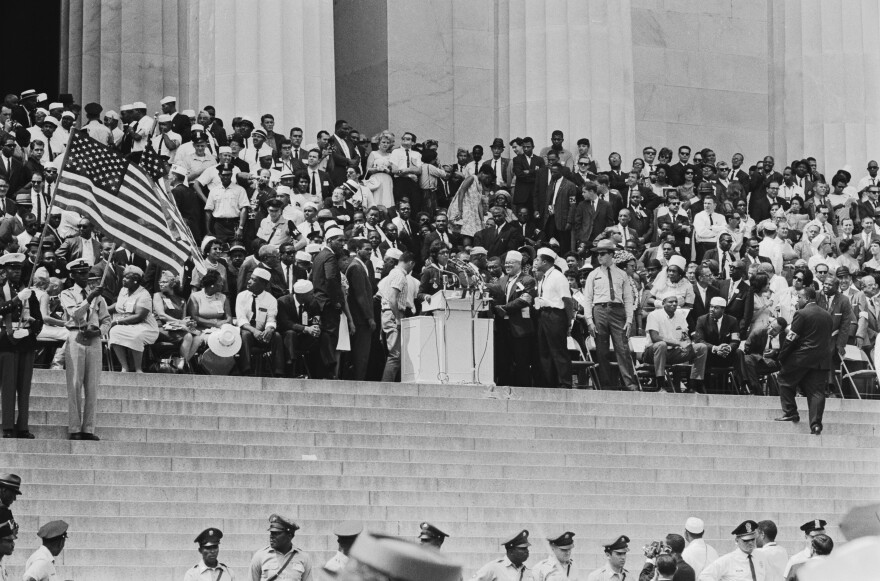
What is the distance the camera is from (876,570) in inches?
107

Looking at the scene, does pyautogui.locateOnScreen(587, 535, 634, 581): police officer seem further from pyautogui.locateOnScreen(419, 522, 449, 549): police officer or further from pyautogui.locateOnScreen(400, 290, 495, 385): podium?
pyautogui.locateOnScreen(400, 290, 495, 385): podium

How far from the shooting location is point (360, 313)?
63.7 feet

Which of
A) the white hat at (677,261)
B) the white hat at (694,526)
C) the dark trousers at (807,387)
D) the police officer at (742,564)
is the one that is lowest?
the police officer at (742,564)

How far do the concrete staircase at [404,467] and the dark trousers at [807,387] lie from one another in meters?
0.27

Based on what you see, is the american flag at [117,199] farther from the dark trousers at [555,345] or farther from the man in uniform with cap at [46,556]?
the man in uniform with cap at [46,556]

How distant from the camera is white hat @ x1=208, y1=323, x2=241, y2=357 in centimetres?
1822

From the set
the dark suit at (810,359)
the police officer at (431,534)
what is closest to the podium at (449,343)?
the dark suit at (810,359)

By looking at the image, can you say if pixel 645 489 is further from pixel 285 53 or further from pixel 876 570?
pixel 876 570

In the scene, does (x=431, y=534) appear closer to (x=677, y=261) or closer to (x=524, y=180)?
(x=677, y=261)

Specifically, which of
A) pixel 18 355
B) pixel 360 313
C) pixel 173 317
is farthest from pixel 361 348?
pixel 18 355

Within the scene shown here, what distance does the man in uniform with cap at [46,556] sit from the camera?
439 inches

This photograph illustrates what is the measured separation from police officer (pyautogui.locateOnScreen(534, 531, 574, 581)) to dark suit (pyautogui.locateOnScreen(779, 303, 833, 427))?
20.7ft

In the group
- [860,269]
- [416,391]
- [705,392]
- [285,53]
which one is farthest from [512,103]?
[416,391]

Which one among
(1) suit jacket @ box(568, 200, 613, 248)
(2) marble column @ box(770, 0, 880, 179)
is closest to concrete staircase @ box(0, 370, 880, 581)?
(1) suit jacket @ box(568, 200, 613, 248)
